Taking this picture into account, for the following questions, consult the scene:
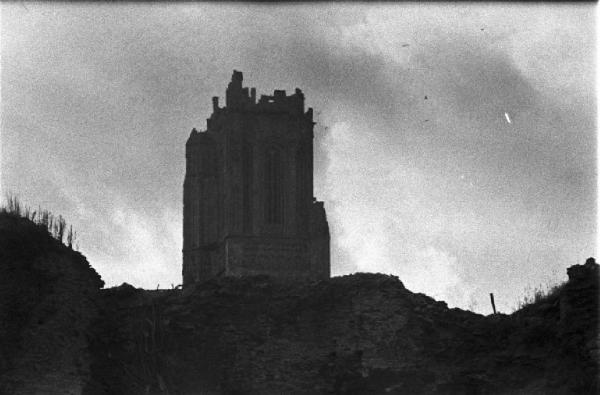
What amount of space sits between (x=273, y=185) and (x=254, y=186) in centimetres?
81

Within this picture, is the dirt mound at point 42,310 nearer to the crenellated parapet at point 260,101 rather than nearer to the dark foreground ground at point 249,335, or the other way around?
the dark foreground ground at point 249,335

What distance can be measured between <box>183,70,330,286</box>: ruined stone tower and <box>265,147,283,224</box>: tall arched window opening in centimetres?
4

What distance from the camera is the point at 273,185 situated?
56594 mm

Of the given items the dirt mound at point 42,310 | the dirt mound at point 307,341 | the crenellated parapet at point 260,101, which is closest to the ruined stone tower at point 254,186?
the crenellated parapet at point 260,101

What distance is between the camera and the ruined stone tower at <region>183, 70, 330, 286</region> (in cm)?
5541

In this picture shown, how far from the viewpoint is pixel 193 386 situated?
23266 mm

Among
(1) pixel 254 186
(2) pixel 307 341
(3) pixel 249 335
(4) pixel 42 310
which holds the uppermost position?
(1) pixel 254 186

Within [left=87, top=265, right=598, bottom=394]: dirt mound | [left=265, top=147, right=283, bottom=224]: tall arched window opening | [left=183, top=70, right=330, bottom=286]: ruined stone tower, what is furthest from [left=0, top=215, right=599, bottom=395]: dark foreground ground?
[left=265, top=147, right=283, bottom=224]: tall arched window opening

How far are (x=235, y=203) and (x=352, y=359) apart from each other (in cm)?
3302

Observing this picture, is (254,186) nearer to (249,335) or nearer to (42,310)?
(249,335)

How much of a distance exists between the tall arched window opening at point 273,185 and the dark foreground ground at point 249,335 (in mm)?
32205

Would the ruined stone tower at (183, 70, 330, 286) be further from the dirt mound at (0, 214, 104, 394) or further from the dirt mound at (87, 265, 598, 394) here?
the dirt mound at (0, 214, 104, 394)

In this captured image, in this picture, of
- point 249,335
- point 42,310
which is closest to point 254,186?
point 249,335

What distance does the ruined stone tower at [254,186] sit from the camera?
55.4 m
